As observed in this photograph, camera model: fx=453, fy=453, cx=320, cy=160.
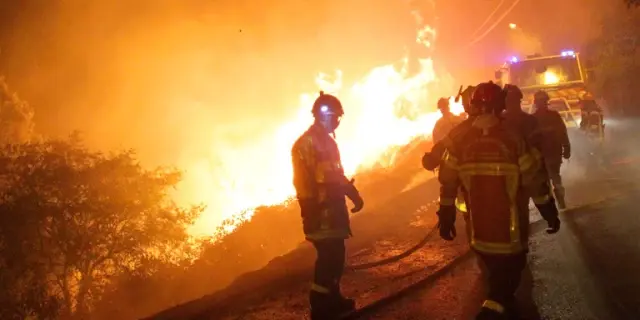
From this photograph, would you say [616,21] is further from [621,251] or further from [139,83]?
[139,83]

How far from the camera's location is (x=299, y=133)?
41.9 m

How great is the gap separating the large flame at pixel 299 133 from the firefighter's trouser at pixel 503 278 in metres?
21.5


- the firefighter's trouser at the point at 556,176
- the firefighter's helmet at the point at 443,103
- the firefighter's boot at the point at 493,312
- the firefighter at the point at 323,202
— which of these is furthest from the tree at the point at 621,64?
the firefighter's boot at the point at 493,312

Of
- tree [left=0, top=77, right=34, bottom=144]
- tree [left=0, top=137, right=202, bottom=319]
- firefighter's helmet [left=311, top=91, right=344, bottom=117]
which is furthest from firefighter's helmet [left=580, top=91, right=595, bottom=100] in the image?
tree [left=0, top=77, right=34, bottom=144]

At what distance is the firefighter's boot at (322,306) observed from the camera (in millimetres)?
4082

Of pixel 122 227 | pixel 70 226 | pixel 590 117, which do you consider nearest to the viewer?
pixel 590 117

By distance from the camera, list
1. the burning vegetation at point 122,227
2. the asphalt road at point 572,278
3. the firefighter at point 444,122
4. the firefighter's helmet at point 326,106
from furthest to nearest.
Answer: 1. the burning vegetation at point 122,227
2. the firefighter at point 444,122
3. the firefighter's helmet at point 326,106
4. the asphalt road at point 572,278

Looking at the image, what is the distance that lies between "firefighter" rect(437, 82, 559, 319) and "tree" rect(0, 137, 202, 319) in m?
21.8

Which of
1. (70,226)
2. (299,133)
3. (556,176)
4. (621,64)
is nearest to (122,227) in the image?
(70,226)

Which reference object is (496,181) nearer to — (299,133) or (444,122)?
(444,122)

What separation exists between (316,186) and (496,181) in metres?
1.56

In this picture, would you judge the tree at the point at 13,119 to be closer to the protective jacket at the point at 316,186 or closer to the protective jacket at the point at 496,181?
the protective jacket at the point at 316,186

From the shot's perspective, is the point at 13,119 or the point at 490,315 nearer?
the point at 490,315

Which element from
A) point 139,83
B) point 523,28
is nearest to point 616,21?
point 523,28
